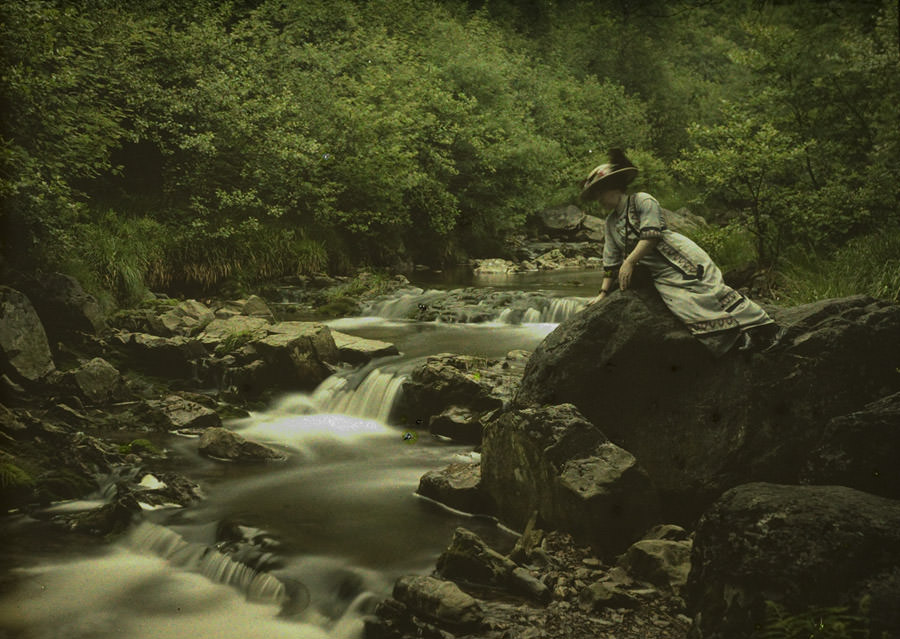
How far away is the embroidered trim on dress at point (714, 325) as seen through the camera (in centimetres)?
600

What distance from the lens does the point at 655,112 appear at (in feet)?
128

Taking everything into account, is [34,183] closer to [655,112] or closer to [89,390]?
[89,390]

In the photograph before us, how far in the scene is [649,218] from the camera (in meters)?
6.21

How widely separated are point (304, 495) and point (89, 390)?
3.99m

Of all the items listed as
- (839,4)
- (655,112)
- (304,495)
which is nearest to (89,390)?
(304,495)

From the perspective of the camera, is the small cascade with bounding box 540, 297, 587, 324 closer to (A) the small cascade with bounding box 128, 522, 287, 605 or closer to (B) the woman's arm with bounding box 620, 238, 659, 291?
(B) the woman's arm with bounding box 620, 238, 659, 291

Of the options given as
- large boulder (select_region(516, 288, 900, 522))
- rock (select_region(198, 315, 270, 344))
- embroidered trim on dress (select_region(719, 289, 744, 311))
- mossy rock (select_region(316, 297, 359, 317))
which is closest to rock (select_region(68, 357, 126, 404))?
rock (select_region(198, 315, 270, 344))

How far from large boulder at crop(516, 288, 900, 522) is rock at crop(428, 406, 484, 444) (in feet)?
8.27

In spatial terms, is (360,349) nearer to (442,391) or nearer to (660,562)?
(442,391)

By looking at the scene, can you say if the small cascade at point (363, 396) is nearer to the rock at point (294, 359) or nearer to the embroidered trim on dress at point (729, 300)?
the rock at point (294, 359)

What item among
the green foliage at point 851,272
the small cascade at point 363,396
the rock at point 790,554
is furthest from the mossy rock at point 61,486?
the green foliage at point 851,272

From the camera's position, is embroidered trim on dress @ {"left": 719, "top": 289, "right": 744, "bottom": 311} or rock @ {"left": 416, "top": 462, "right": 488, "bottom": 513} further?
rock @ {"left": 416, "top": 462, "right": 488, "bottom": 513}

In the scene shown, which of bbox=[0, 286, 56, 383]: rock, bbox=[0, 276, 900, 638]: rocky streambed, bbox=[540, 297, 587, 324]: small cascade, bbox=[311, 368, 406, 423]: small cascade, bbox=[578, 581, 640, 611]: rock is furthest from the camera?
bbox=[540, 297, 587, 324]: small cascade

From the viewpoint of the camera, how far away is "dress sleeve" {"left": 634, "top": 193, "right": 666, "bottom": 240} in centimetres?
615
